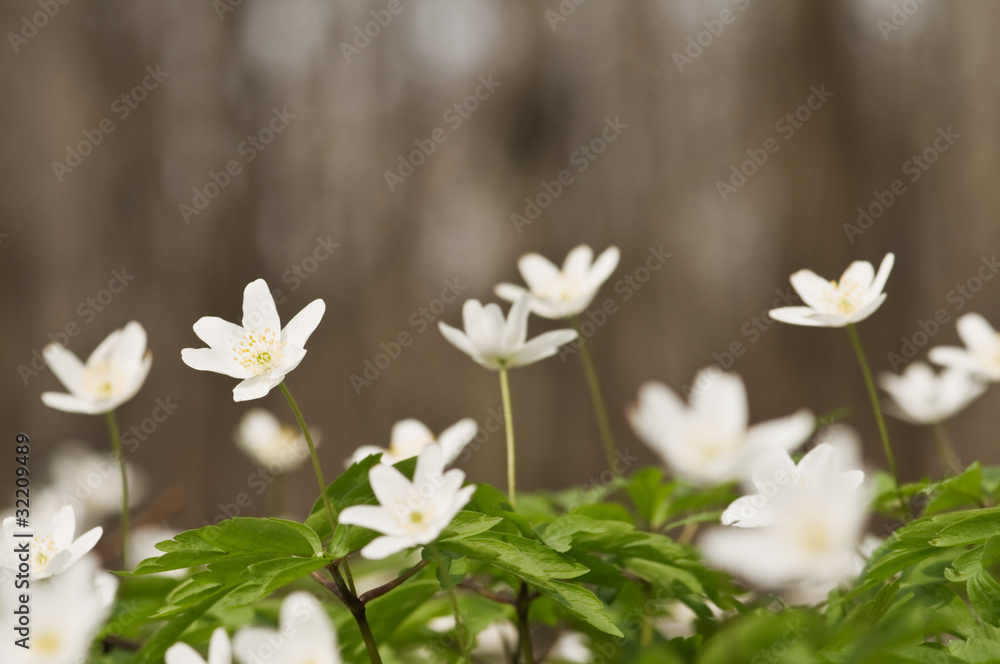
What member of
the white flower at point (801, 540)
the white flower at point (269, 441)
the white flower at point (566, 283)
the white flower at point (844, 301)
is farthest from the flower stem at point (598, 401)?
the white flower at point (269, 441)

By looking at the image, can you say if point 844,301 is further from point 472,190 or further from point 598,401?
point 472,190

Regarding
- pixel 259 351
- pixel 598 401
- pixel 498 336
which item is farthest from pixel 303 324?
pixel 598 401

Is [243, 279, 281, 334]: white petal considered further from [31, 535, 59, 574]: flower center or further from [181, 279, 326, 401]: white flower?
[31, 535, 59, 574]: flower center

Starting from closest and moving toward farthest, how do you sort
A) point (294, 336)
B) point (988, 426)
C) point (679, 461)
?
1. point (294, 336)
2. point (679, 461)
3. point (988, 426)

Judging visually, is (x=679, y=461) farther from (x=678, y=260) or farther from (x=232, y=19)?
(x=232, y=19)

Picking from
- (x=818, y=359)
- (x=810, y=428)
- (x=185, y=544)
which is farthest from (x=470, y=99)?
(x=185, y=544)
